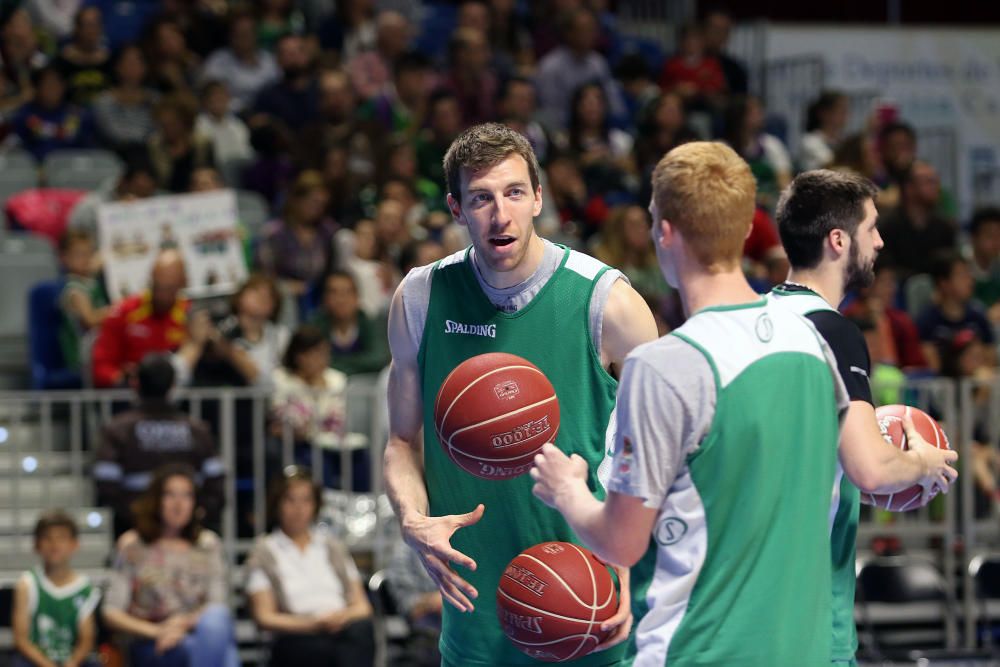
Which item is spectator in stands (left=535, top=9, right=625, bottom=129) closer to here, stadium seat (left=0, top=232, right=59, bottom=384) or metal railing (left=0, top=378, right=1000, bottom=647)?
stadium seat (left=0, top=232, right=59, bottom=384)

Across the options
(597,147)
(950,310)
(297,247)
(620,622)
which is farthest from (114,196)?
(620,622)

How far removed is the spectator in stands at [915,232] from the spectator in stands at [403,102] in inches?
154

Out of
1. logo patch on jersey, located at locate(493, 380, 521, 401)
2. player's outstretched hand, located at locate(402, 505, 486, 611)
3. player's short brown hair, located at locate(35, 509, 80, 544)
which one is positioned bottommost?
player's short brown hair, located at locate(35, 509, 80, 544)

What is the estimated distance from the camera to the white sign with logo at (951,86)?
50.4ft

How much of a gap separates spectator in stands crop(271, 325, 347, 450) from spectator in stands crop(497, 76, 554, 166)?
4.06m

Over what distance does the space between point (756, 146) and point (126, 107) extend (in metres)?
5.30

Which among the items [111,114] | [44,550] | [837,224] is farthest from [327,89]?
[837,224]

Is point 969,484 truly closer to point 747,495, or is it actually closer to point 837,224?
point 837,224

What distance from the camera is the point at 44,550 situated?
823 cm

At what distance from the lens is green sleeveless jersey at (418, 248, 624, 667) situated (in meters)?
4.38

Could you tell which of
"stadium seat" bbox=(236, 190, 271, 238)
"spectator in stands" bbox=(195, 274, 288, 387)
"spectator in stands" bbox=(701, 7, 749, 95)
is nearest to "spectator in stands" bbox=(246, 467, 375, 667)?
"spectator in stands" bbox=(195, 274, 288, 387)

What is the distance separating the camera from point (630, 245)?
10.8m

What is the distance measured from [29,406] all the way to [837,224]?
20.1 feet

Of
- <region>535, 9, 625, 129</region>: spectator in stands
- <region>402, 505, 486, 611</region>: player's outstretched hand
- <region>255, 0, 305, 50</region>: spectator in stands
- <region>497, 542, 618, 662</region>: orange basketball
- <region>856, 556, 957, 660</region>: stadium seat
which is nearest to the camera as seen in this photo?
<region>497, 542, 618, 662</region>: orange basketball
